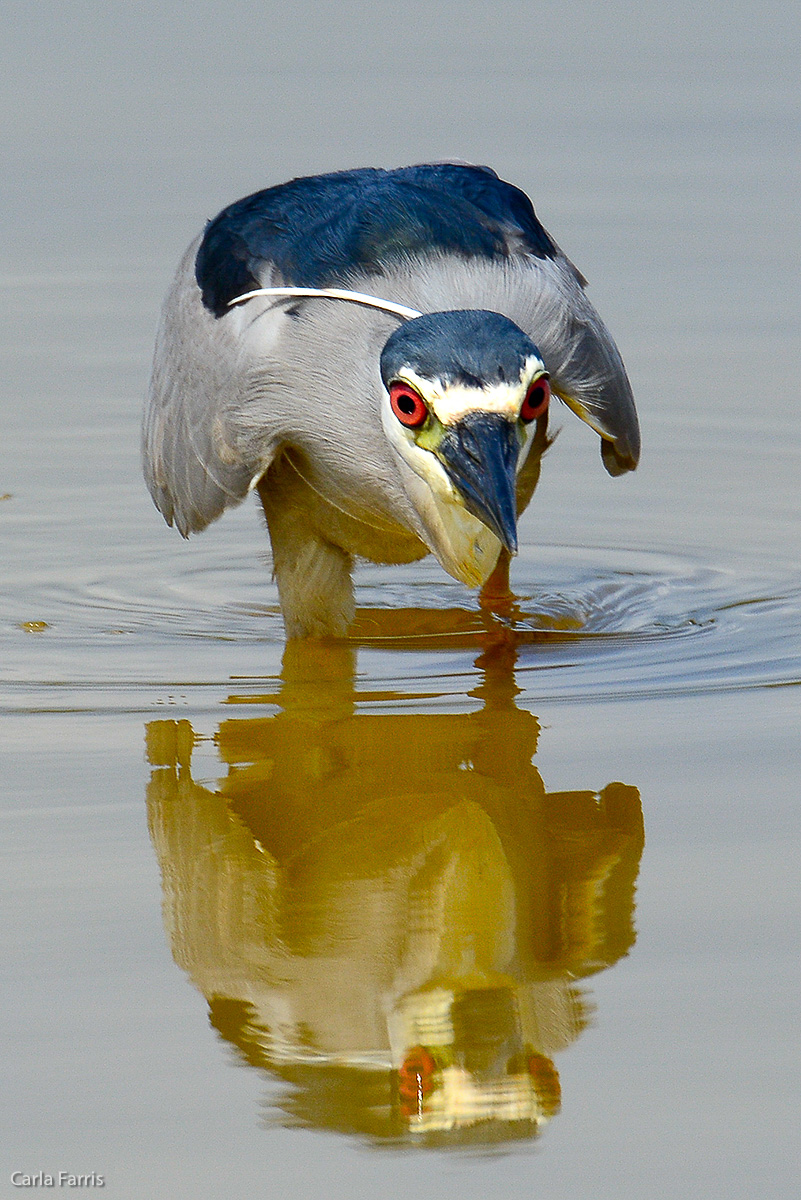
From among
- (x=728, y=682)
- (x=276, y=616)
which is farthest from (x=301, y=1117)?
(x=276, y=616)

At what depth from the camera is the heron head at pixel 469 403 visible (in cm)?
415

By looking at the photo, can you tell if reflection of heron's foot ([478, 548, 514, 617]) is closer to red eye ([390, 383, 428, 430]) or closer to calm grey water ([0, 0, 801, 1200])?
calm grey water ([0, 0, 801, 1200])

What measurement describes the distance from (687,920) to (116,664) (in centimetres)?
209

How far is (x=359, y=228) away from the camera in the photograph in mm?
5086

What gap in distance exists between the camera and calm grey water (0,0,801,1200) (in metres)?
2.91

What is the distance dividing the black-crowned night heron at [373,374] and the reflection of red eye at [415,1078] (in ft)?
4.42

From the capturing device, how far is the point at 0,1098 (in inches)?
116

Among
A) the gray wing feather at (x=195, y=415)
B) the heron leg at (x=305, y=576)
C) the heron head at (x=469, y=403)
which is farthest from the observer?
the heron leg at (x=305, y=576)

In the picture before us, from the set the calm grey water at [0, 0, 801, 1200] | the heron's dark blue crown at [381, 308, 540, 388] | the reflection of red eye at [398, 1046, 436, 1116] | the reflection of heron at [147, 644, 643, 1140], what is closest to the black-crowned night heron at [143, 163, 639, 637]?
the heron's dark blue crown at [381, 308, 540, 388]

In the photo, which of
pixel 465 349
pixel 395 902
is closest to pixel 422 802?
pixel 395 902

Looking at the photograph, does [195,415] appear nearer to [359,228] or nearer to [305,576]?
[305,576]

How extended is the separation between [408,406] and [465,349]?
0.74 ft

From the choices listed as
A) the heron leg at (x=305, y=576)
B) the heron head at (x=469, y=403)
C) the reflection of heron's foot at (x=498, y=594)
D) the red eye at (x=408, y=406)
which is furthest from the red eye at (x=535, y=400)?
the reflection of heron's foot at (x=498, y=594)

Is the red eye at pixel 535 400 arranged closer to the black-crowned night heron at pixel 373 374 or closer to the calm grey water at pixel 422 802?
the black-crowned night heron at pixel 373 374
